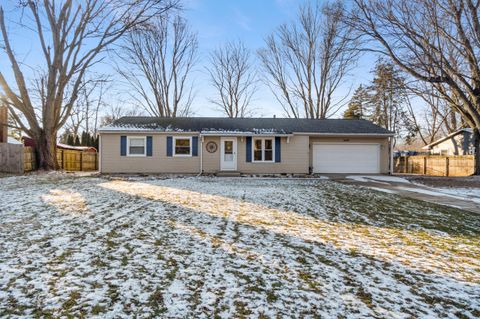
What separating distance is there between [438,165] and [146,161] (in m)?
18.9

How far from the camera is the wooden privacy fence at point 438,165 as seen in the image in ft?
58.0

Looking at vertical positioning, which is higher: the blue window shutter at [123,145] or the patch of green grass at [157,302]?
the blue window shutter at [123,145]

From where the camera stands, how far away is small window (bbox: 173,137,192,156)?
→ 50.8ft

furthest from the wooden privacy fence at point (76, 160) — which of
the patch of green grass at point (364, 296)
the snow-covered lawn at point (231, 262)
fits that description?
the patch of green grass at point (364, 296)

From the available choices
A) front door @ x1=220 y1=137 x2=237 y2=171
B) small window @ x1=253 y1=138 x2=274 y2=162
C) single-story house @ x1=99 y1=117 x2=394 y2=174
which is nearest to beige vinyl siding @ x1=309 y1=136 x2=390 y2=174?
single-story house @ x1=99 y1=117 x2=394 y2=174

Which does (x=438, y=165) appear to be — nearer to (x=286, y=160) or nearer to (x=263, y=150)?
(x=286, y=160)

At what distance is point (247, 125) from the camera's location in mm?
17047

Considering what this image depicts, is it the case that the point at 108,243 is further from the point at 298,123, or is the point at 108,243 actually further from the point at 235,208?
the point at 298,123

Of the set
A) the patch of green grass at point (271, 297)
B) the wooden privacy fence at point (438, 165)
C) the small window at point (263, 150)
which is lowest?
the patch of green grass at point (271, 297)

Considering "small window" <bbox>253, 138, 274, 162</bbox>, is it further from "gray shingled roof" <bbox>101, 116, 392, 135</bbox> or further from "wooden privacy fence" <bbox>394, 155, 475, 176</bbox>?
"wooden privacy fence" <bbox>394, 155, 475, 176</bbox>

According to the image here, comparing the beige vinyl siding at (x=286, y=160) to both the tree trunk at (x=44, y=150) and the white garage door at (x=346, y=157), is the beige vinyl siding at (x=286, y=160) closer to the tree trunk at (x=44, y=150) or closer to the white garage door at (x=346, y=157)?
the white garage door at (x=346, y=157)

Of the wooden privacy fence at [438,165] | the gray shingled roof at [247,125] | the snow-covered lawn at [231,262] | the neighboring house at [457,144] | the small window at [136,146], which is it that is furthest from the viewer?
the neighboring house at [457,144]

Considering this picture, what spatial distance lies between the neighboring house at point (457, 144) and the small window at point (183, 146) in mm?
20812

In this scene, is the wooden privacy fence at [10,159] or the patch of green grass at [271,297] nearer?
the patch of green grass at [271,297]
